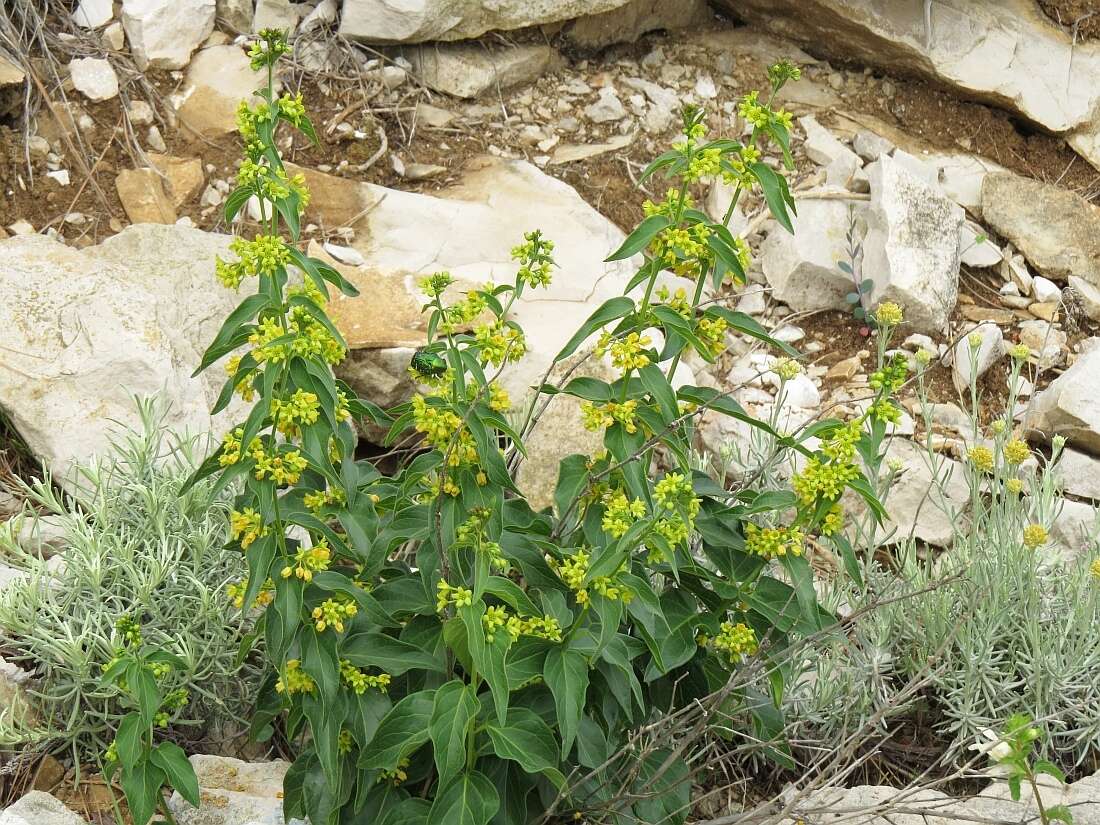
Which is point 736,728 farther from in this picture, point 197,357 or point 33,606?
point 197,357

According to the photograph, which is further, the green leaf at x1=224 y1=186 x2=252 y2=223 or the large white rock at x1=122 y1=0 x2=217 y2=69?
the large white rock at x1=122 y1=0 x2=217 y2=69

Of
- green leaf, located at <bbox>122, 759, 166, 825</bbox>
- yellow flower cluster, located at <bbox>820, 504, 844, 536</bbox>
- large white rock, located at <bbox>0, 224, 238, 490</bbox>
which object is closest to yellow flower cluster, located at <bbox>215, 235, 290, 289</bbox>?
green leaf, located at <bbox>122, 759, 166, 825</bbox>

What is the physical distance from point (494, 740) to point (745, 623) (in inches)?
26.4

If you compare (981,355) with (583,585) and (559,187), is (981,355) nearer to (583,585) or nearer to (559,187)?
(559,187)

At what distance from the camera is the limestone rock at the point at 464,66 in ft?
18.2

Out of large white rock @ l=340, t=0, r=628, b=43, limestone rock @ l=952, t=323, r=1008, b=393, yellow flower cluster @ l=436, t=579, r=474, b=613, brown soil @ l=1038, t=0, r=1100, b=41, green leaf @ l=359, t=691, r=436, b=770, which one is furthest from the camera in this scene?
brown soil @ l=1038, t=0, r=1100, b=41

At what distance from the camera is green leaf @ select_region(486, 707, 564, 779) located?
230 centimetres

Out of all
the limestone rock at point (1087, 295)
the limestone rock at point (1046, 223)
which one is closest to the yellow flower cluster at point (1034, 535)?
the limestone rock at point (1087, 295)

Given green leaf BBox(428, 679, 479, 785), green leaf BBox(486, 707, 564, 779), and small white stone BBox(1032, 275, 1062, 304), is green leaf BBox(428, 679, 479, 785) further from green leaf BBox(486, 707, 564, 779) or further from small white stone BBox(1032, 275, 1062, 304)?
small white stone BBox(1032, 275, 1062, 304)

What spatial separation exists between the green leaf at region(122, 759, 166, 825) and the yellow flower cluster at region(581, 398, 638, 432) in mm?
1166

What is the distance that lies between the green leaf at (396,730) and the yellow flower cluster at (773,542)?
0.75 meters

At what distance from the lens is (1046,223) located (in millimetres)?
5246

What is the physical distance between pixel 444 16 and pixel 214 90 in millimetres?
1066

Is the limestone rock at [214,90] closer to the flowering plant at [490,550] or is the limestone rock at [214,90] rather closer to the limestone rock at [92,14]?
the limestone rock at [92,14]
